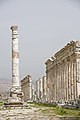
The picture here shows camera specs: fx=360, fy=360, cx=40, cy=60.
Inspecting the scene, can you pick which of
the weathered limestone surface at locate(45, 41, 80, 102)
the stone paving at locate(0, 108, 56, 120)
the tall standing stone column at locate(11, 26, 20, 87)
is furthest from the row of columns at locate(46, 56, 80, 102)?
the stone paving at locate(0, 108, 56, 120)

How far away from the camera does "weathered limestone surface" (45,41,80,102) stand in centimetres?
4400

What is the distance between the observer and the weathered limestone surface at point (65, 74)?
4400 centimetres

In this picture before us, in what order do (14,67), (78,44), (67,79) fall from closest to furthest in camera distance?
1. (14,67)
2. (78,44)
3. (67,79)

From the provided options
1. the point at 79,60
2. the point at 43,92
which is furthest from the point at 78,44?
the point at 43,92

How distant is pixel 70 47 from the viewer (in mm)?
45906

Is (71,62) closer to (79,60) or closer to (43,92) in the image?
(79,60)

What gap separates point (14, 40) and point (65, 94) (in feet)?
56.3

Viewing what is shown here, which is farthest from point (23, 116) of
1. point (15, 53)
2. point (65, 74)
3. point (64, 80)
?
point (64, 80)

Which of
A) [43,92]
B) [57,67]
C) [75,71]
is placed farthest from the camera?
[43,92]

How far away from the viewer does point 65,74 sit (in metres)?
52.1

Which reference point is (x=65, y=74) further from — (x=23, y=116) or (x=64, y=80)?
(x=23, y=116)

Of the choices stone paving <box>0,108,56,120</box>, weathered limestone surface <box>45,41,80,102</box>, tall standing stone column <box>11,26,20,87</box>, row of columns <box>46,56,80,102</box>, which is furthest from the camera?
row of columns <box>46,56,80,102</box>

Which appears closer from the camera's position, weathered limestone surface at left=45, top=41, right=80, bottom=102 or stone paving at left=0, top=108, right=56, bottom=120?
stone paving at left=0, top=108, right=56, bottom=120

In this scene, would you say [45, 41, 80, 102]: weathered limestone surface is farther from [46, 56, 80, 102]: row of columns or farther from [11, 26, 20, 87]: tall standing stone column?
[11, 26, 20, 87]: tall standing stone column
